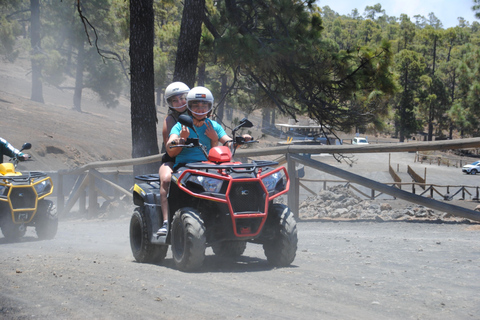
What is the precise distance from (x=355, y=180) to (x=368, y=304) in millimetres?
5217

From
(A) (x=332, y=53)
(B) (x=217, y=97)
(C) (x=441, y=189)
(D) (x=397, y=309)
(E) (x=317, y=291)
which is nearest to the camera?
(D) (x=397, y=309)

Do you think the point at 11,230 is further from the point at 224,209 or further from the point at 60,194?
the point at 224,209

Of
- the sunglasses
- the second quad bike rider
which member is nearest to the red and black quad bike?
the sunglasses

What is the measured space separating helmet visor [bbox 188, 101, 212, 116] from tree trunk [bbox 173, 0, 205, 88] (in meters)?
6.36

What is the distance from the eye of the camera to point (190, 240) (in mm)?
5426

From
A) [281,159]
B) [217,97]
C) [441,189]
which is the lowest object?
[441,189]

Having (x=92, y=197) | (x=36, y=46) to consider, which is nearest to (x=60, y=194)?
(x=92, y=197)

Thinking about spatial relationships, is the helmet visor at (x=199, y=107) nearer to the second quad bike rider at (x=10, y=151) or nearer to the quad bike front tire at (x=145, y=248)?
the quad bike front tire at (x=145, y=248)

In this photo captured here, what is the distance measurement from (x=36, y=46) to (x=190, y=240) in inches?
1921

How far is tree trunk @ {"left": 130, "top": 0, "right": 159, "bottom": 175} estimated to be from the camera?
11.8 m

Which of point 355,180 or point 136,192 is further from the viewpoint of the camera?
point 355,180

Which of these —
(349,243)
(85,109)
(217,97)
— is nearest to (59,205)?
(217,97)

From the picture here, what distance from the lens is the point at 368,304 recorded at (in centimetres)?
408

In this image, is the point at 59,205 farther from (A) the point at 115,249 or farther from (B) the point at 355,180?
(B) the point at 355,180
